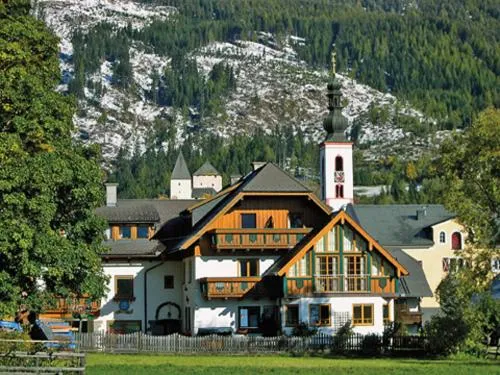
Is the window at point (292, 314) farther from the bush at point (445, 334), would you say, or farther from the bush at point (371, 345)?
the bush at point (445, 334)

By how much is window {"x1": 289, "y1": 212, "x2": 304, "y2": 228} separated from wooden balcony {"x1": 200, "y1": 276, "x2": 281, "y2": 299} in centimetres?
392

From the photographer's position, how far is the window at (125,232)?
69.9m

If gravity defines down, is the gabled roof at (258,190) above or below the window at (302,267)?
above

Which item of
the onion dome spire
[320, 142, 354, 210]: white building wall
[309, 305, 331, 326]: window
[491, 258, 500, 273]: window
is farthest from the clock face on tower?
[491, 258, 500, 273]: window

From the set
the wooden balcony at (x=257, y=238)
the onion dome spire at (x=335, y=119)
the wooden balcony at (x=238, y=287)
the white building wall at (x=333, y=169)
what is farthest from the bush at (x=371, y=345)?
the white building wall at (x=333, y=169)

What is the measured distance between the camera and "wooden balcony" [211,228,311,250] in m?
63.5

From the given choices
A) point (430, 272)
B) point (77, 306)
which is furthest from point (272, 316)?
point (430, 272)

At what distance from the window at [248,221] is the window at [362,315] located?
7850 millimetres

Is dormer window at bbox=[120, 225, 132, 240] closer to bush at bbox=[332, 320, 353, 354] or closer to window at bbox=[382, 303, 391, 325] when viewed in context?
window at bbox=[382, 303, 391, 325]

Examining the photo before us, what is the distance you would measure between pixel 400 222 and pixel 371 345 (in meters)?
57.0

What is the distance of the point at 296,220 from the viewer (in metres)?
66.1

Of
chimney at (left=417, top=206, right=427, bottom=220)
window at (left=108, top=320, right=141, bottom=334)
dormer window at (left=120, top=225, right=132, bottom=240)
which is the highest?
chimney at (left=417, top=206, right=427, bottom=220)

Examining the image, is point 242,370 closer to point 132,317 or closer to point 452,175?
point 452,175

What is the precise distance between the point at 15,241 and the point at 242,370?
947 centimetres
